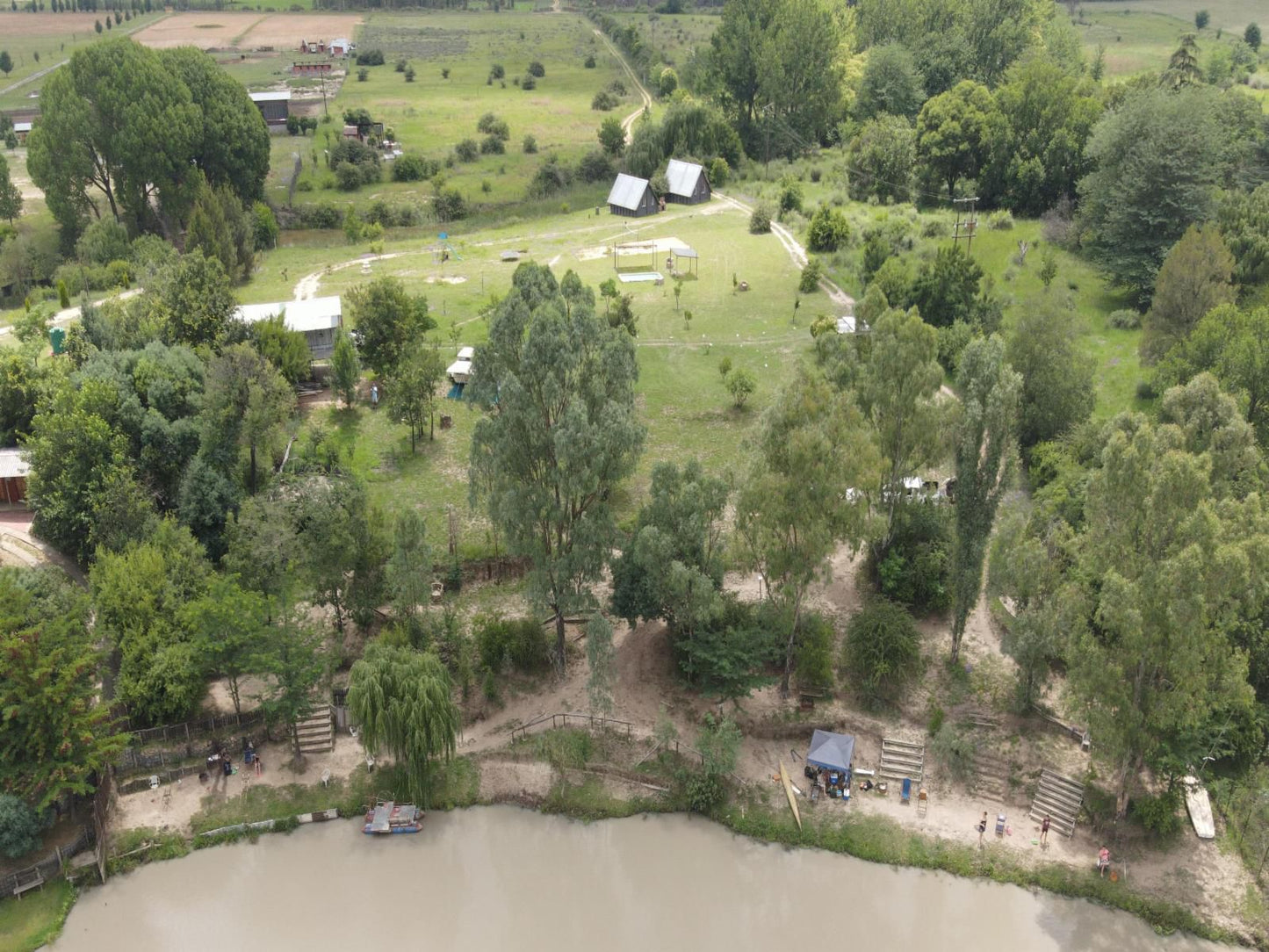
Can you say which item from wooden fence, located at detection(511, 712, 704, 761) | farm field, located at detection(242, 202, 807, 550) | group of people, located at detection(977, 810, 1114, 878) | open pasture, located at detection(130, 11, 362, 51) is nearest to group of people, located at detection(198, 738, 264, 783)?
wooden fence, located at detection(511, 712, 704, 761)

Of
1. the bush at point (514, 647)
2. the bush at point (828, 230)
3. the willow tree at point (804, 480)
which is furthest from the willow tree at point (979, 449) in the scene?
the bush at point (828, 230)

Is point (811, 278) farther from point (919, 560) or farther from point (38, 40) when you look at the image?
point (38, 40)

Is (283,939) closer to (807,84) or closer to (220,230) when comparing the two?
(220,230)

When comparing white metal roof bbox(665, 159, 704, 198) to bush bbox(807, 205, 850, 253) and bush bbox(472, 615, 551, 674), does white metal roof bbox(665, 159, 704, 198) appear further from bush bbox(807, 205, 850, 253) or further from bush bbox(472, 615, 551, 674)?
bush bbox(472, 615, 551, 674)

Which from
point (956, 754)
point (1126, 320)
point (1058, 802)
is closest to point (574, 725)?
point (956, 754)

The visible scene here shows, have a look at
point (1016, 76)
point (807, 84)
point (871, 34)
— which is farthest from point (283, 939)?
point (871, 34)

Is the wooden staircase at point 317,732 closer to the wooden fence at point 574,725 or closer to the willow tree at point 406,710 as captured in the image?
the willow tree at point 406,710
